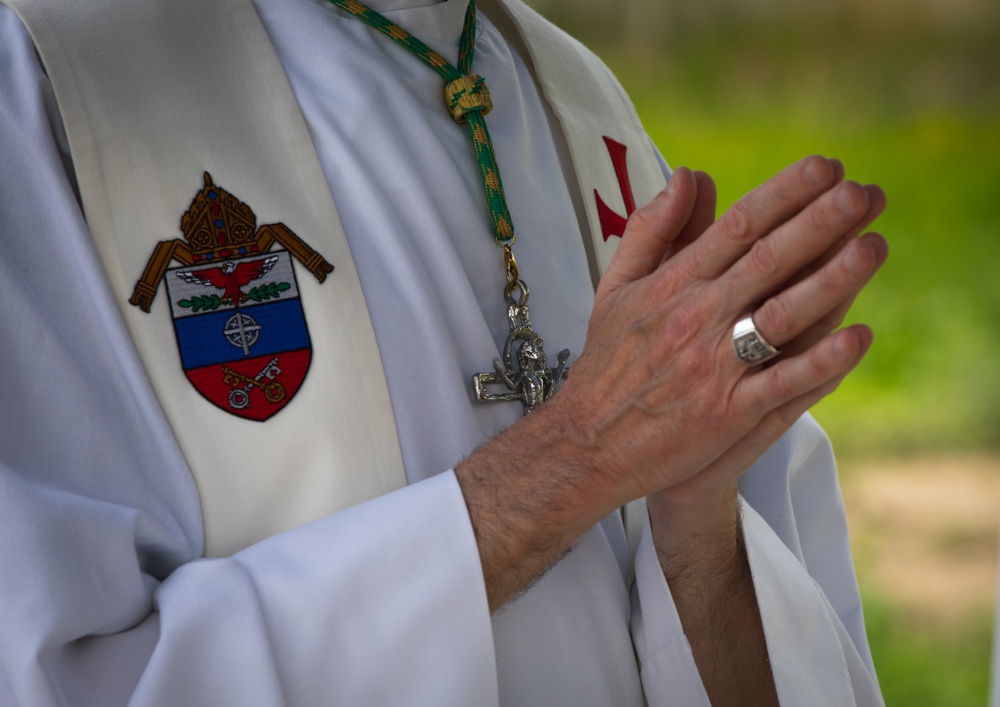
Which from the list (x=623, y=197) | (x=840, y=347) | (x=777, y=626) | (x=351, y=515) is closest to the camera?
(x=840, y=347)

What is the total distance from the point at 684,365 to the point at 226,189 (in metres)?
0.72

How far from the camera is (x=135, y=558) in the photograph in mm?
1384

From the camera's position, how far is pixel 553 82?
212 centimetres

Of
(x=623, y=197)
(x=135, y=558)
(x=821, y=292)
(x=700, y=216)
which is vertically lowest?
(x=135, y=558)

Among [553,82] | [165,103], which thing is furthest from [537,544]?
[553,82]

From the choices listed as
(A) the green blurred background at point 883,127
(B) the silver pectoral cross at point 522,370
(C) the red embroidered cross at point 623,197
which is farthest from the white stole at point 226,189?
(A) the green blurred background at point 883,127

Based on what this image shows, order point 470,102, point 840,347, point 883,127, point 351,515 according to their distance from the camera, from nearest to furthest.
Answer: point 840,347, point 351,515, point 470,102, point 883,127

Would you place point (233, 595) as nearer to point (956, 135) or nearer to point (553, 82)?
point (553, 82)

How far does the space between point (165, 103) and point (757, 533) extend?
1101 millimetres

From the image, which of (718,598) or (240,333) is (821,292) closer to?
(718,598)

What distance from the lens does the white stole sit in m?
1.52

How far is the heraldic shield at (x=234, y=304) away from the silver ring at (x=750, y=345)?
618mm

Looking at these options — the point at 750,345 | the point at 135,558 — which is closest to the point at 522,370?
the point at 750,345

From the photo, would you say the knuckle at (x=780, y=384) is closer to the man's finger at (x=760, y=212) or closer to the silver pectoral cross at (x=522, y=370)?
the man's finger at (x=760, y=212)
